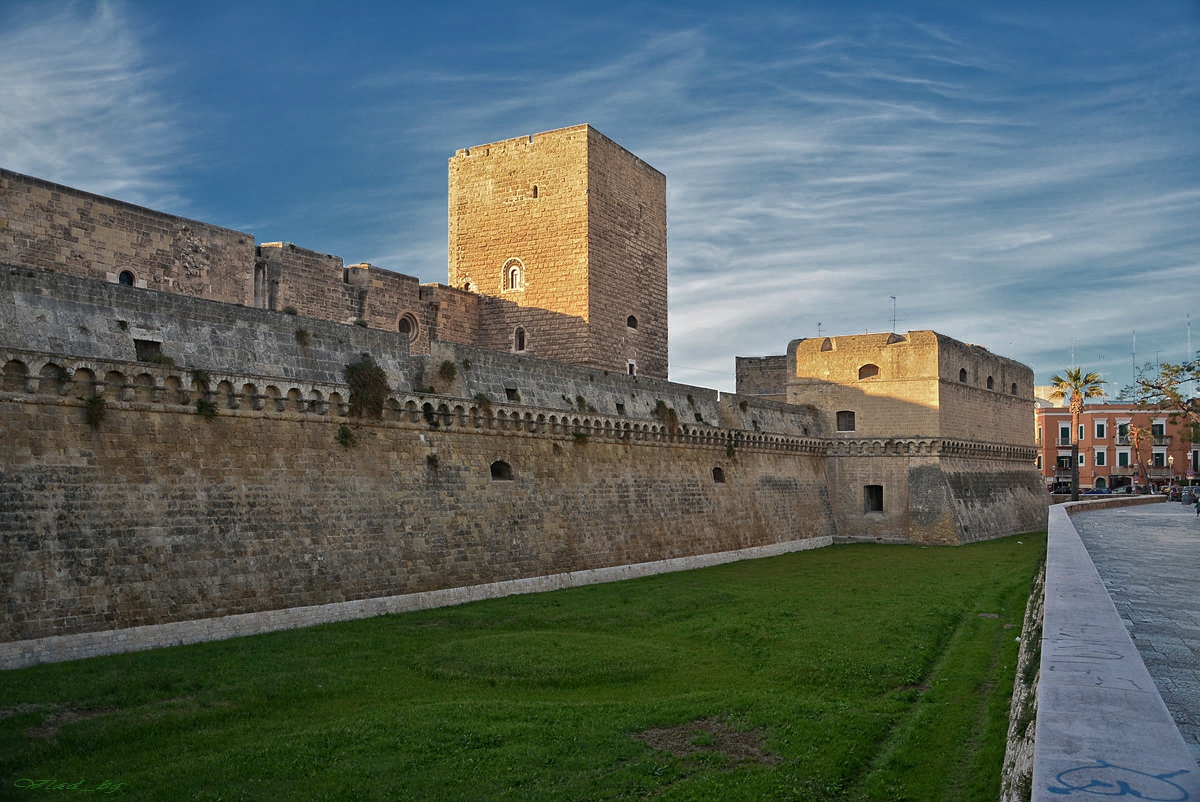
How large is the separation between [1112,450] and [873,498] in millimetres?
37422

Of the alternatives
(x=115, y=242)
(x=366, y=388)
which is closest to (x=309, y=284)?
(x=115, y=242)

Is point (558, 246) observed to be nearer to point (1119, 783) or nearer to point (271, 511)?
point (271, 511)

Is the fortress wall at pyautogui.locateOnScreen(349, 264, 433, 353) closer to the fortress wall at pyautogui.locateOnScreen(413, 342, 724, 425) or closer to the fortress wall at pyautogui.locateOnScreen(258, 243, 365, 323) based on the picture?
the fortress wall at pyautogui.locateOnScreen(258, 243, 365, 323)

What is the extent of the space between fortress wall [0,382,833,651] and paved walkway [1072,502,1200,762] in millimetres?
10081

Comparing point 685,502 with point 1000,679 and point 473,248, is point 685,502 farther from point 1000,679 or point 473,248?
point 1000,679

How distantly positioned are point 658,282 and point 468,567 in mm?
15792

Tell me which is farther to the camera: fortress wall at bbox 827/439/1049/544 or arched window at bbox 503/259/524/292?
fortress wall at bbox 827/439/1049/544

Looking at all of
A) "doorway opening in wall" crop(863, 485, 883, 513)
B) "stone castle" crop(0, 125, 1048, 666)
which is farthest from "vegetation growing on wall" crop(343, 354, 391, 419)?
"doorway opening in wall" crop(863, 485, 883, 513)

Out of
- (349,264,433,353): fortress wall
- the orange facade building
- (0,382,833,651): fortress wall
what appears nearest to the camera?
(0,382,833,651): fortress wall

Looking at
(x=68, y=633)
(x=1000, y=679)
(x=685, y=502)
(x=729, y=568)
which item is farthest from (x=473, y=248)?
(x=1000, y=679)

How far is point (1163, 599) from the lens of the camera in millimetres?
10312

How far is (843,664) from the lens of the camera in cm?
1198

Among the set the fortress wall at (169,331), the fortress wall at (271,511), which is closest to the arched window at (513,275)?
the fortress wall at (271,511)

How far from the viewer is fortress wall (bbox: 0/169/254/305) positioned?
15.7m
